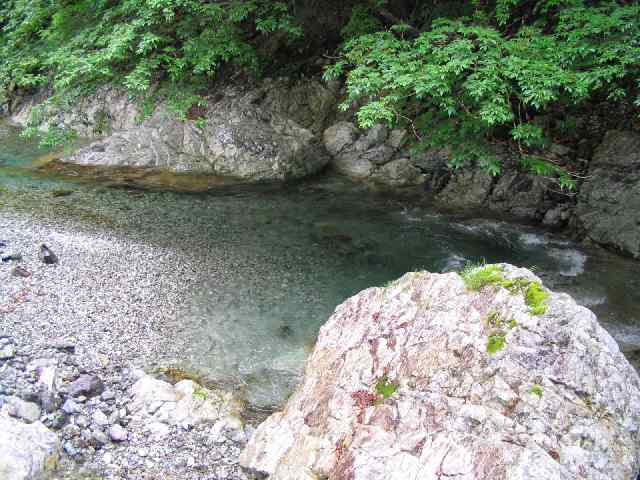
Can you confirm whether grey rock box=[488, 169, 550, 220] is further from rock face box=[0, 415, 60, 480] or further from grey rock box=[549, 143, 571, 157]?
rock face box=[0, 415, 60, 480]

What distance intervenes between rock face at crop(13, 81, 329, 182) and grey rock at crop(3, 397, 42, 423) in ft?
37.1

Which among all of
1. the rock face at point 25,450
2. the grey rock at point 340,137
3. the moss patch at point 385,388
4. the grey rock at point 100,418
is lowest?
the grey rock at point 100,418

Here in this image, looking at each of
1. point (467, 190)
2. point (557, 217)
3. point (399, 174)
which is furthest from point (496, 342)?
point (399, 174)

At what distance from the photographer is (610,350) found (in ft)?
17.8

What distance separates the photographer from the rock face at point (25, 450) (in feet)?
16.5

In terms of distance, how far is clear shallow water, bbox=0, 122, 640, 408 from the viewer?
28.9ft

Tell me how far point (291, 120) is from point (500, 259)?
32.1ft

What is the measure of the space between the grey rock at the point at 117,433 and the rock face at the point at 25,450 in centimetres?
70

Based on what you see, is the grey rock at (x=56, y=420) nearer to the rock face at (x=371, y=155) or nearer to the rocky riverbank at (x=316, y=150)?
the rocky riverbank at (x=316, y=150)

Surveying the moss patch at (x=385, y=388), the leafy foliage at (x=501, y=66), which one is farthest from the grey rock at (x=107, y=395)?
the leafy foliage at (x=501, y=66)

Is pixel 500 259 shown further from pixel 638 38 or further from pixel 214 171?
pixel 214 171

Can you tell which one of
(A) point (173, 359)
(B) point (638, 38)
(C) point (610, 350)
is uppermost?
(B) point (638, 38)

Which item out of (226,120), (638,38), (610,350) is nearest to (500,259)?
(638,38)

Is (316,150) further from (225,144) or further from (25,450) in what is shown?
(25,450)
